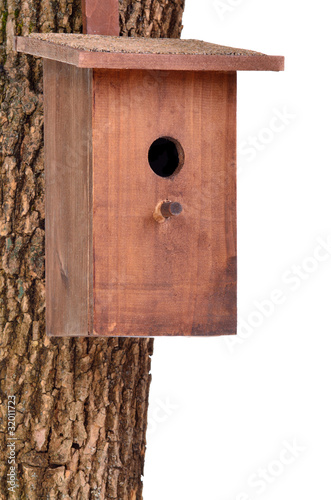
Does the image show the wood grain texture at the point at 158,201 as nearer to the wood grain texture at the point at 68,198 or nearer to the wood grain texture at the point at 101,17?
the wood grain texture at the point at 68,198

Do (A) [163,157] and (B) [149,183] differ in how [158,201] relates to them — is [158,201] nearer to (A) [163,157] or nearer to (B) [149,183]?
(B) [149,183]

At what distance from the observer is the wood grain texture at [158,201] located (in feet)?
10.4

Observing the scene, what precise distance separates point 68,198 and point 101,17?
2.06 feet

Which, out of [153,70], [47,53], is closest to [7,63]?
[47,53]

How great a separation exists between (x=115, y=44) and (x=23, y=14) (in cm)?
58

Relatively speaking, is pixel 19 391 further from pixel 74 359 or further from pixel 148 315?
pixel 148 315

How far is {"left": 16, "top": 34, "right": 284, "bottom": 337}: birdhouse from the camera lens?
3.16 meters

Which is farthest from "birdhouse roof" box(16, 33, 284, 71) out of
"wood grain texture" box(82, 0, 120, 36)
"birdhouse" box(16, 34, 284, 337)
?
"wood grain texture" box(82, 0, 120, 36)

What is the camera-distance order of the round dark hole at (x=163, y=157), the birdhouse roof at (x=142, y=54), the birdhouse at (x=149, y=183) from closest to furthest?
the birdhouse roof at (x=142, y=54), the birdhouse at (x=149, y=183), the round dark hole at (x=163, y=157)

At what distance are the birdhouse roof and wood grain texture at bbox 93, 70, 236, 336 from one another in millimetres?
91

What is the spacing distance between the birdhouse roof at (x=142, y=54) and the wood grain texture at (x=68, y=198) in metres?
0.10

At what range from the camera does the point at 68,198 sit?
3.36 metres

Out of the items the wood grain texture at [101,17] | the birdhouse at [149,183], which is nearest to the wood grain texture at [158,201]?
the birdhouse at [149,183]

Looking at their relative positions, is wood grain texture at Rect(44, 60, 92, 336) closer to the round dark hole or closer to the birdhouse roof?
the birdhouse roof
